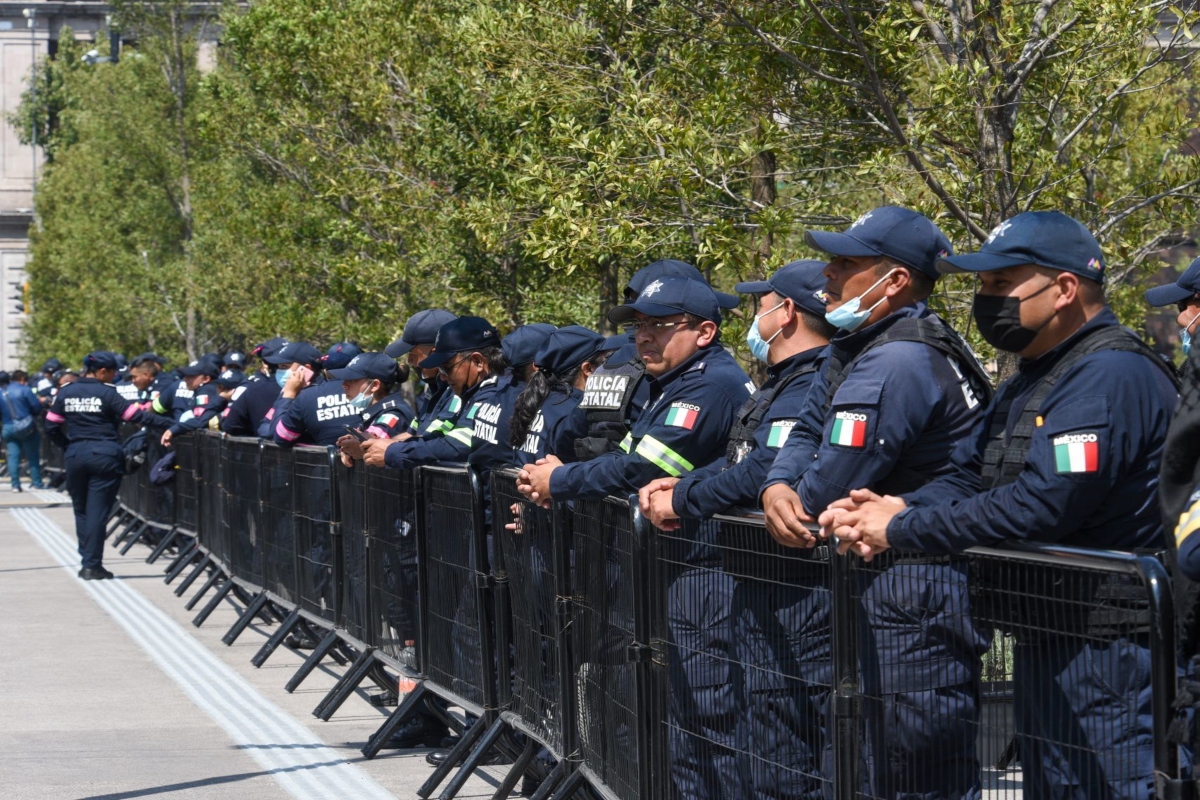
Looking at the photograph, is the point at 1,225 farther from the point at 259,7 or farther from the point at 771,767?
the point at 771,767

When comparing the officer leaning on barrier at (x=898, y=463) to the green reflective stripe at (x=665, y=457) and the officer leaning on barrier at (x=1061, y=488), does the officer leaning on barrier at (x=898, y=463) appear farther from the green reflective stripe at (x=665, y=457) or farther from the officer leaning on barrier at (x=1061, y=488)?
the green reflective stripe at (x=665, y=457)

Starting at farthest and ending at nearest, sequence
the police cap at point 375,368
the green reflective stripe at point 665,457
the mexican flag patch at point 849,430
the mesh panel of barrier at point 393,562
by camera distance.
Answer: the police cap at point 375,368 < the mesh panel of barrier at point 393,562 < the green reflective stripe at point 665,457 < the mexican flag patch at point 849,430

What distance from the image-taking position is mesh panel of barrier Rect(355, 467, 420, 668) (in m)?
8.63

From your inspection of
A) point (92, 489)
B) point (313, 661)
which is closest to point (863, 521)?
point (313, 661)

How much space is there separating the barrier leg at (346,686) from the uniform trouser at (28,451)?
23248mm

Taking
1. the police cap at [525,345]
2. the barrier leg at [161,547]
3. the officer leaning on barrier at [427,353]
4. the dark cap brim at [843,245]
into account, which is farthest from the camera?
the barrier leg at [161,547]

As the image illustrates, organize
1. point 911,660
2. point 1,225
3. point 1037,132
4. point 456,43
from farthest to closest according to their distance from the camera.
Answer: point 1,225 → point 456,43 → point 1037,132 → point 911,660

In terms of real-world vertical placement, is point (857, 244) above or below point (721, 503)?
above

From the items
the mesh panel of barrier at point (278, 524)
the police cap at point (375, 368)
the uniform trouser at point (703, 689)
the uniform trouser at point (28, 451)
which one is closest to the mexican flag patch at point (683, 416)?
the uniform trouser at point (703, 689)

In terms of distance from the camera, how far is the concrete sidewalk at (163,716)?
25.6 ft

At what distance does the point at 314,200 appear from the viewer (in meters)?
24.1

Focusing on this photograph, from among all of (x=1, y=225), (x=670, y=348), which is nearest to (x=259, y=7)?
(x=670, y=348)

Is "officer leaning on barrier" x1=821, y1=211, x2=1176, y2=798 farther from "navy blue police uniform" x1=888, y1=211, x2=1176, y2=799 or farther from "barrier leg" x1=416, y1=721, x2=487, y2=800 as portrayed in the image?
"barrier leg" x1=416, y1=721, x2=487, y2=800

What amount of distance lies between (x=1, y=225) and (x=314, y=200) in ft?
186
